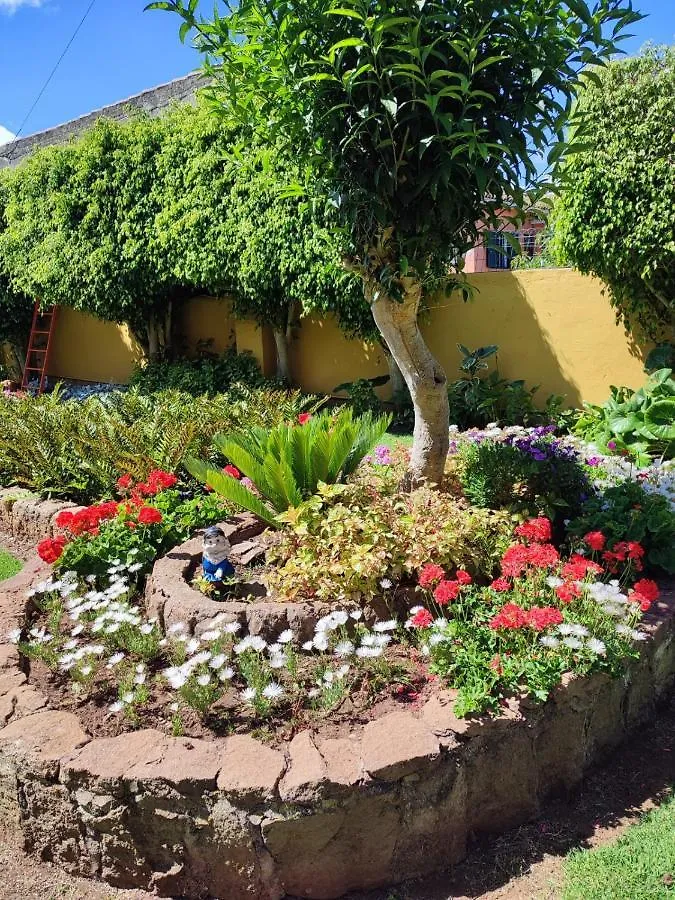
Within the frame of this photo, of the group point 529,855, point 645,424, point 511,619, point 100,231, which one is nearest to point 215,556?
point 511,619

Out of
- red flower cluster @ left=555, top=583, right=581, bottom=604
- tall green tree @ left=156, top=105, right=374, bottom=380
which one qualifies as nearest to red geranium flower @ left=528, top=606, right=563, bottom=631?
red flower cluster @ left=555, top=583, right=581, bottom=604

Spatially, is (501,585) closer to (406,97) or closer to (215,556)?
(215,556)

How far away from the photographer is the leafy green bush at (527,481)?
3.90 m

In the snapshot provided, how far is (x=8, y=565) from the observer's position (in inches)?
192

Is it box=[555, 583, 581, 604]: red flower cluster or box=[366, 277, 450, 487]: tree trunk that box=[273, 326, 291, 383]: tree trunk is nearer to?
box=[366, 277, 450, 487]: tree trunk

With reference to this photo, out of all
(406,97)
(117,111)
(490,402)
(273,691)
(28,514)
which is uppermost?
(117,111)

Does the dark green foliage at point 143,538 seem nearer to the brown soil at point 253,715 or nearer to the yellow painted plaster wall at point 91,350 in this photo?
the brown soil at point 253,715

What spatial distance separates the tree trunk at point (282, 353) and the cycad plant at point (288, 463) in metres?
5.60

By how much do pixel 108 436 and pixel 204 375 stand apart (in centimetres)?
466

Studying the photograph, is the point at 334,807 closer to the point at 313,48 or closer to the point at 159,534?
the point at 159,534

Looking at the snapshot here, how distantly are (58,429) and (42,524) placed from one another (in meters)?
1.15

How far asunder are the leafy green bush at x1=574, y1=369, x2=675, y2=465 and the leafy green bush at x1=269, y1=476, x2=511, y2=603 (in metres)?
2.59

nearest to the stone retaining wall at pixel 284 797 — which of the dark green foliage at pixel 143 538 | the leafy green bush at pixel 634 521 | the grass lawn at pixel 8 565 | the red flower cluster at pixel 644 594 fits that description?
the red flower cluster at pixel 644 594

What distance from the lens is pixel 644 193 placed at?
20.3ft
